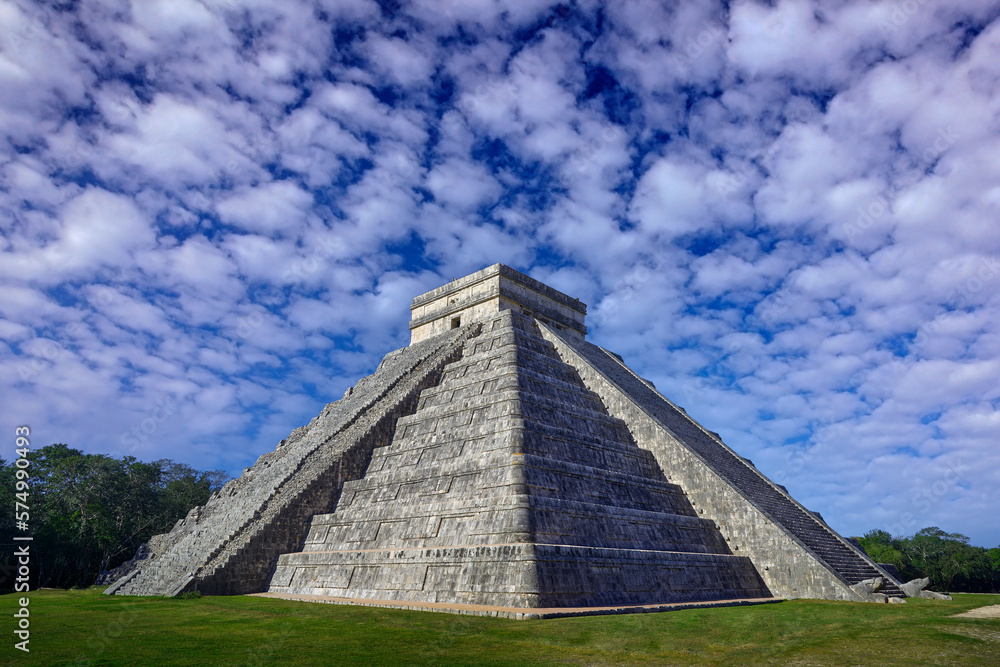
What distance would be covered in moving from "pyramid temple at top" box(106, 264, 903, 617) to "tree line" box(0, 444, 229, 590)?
7.73 metres

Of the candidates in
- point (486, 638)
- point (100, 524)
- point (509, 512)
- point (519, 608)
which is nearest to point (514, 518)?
point (509, 512)

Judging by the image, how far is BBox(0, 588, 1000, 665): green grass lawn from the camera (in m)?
7.46

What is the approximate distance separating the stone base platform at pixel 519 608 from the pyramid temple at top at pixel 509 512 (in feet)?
0.85

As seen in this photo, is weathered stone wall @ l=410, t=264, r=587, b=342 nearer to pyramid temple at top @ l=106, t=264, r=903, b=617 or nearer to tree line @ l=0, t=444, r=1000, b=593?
pyramid temple at top @ l=106, t=264, r=903, b=617

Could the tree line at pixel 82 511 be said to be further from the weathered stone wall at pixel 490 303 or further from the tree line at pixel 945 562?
the tree line at pixel 945 562

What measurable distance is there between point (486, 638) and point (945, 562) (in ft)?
129

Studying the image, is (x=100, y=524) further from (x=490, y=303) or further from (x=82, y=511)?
(x=490, y=303)

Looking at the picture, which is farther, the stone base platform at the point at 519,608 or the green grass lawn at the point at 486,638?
the stone base platform at the point at 519,608

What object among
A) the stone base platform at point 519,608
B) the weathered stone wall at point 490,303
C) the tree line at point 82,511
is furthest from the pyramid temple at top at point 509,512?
the tree line at point 82,511

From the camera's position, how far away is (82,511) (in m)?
30.8

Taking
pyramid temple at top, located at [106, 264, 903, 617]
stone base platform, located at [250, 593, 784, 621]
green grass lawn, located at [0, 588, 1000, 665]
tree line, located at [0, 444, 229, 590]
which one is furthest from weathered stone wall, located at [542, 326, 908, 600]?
tree line, located at [0, 444, 229, 590]

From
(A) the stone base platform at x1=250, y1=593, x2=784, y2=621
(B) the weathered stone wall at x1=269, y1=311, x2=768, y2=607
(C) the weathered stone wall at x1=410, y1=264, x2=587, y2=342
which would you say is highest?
(C) the weathered stone wall at x1=410, y1=264, x2=587, y2=342

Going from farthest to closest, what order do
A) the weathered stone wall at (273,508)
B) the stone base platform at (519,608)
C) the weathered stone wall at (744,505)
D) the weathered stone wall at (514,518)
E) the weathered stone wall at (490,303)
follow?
the weathered stone wall at (490,303)
the weathered stone wall at (273,508)
the weathered stone wall at (744,505)
the weathered stone wall at (514,518)
the stone base platform at (519,608)

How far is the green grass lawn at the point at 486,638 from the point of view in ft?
24.5
